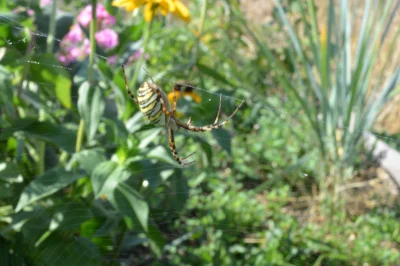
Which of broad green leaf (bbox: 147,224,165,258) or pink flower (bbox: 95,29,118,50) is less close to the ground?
pink flower (bbox: 95,29,118,50)

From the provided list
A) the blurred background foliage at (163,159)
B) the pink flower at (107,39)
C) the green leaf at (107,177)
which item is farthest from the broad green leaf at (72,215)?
the pink flower at (107,39)

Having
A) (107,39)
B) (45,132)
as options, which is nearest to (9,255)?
(45,132)

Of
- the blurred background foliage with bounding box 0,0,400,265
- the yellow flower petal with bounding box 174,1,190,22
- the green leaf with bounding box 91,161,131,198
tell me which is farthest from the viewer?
the yellow flower petal with bounding box 174,1,190,22

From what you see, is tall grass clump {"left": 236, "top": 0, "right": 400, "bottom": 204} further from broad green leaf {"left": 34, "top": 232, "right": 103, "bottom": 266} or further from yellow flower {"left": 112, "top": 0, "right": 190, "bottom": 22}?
broad green leaf {"left": 34, "top": 232, "right": 103, "bottom": 266}

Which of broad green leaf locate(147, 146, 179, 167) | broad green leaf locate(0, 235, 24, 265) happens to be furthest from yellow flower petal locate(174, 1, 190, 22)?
broad green leaf locate(0, 235, 24, 265)

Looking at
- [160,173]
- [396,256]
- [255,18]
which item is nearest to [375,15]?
[396,256]

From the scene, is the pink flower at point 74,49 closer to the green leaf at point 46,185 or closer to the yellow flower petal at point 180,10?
the yellow flower petal at point 180,10
